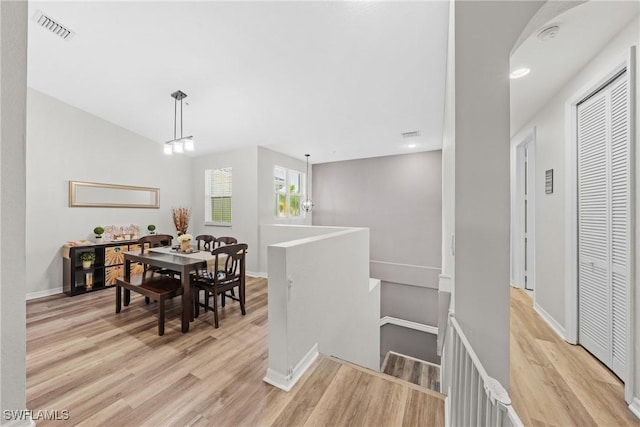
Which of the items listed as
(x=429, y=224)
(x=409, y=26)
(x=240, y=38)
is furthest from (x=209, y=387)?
(x=429, y=224)

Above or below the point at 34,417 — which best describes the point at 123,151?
above

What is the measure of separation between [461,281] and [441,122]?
3.36 meters

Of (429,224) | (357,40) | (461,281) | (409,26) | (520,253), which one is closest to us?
(461,281)

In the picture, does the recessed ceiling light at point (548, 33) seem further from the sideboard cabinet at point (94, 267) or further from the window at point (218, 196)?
the sideboard cabinet at point (94, 267)

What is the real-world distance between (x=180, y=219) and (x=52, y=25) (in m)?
3.57

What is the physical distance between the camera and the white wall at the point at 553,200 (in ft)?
7.60

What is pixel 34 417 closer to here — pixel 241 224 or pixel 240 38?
pixel 240 38

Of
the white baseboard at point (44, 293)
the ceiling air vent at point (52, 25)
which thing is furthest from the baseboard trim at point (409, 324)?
the ceiling air vent at point (52, 25)

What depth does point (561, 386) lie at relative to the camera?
173cm

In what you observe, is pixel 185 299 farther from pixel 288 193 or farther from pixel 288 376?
pixel 288 193

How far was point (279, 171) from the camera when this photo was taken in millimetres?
5824

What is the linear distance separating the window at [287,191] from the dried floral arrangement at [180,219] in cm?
203

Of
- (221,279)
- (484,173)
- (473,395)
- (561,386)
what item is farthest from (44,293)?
(561,386)

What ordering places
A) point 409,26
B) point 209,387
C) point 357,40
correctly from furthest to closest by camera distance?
point 357,40
point 409,26
point 209,387
